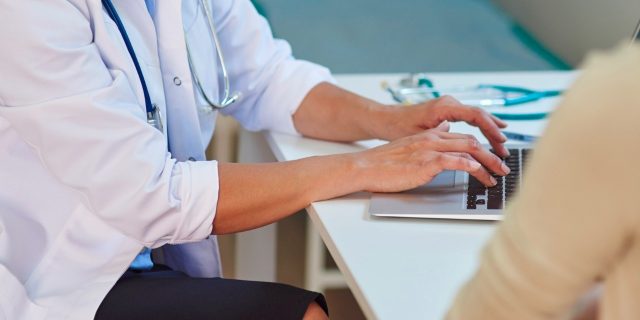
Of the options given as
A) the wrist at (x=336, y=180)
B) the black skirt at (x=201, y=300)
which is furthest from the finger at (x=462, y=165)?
the black skirt at (x=201, y=300)

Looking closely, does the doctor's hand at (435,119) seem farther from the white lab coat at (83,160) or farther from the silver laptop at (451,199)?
the white lab coat at (83,160)

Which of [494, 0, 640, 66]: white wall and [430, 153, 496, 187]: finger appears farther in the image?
[494, 0, 640, 66]: white wall

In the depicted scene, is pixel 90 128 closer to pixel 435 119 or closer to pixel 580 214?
pixel 435 119

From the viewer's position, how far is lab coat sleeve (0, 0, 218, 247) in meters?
1.12

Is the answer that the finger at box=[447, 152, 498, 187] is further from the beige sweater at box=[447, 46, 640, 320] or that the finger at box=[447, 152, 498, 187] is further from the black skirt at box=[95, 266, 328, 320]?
the beige sweater at box=[447, 46, 640, 320]

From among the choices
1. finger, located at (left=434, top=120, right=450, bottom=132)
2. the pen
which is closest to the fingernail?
finger, located at (left=434, top=120, right=450, bottom=132)

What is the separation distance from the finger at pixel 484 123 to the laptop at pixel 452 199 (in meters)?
0.07

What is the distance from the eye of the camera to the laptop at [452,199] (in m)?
1.18

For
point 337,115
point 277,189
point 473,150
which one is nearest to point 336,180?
point 277,189

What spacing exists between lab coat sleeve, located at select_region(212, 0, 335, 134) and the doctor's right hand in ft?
1.13

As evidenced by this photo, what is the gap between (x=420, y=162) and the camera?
1.24m

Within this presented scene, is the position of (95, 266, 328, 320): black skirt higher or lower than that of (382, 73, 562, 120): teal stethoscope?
lower

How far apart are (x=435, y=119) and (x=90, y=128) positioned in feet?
1.72

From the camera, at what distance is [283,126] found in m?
1.58
